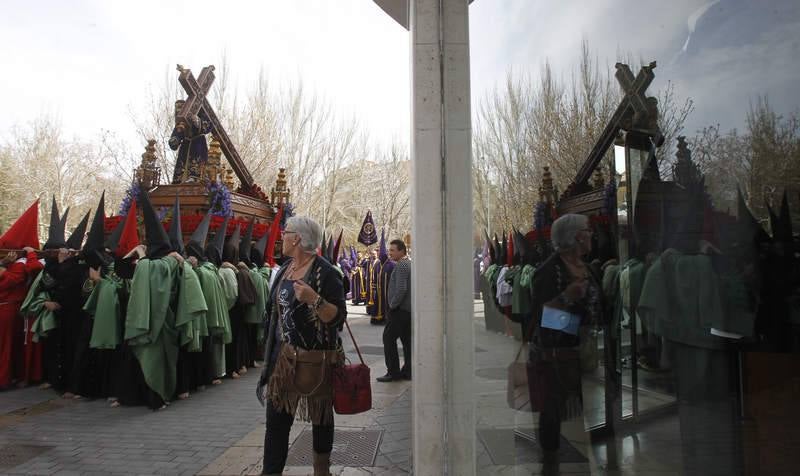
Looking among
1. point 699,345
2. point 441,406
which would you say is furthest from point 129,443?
point 699,345

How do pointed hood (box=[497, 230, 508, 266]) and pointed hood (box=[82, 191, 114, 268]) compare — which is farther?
pointed hood (box=[82, 191, 114, 268])

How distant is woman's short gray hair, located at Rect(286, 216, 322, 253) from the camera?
11.4 feet

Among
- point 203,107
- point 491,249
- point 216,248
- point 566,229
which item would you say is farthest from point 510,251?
point 203,107

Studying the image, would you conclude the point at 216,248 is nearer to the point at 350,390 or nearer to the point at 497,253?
the point at 350,390

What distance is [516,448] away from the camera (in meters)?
2.74

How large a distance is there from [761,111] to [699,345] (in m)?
0.96

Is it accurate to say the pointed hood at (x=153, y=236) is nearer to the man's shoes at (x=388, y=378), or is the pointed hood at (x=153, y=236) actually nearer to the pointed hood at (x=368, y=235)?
the man's shoes at (x=388, y=378)

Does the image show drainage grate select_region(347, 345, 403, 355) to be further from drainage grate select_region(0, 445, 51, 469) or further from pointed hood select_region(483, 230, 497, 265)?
pointed hood select_region(483, 230, 497, 265)

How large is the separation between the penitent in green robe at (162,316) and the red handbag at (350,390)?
11.5 feet

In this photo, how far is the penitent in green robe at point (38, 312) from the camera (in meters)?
6.71

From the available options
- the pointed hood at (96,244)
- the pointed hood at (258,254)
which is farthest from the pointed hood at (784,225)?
the pointed hood at (258,254)

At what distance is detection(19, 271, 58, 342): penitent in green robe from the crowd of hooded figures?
15 mm

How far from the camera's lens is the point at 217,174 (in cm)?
936

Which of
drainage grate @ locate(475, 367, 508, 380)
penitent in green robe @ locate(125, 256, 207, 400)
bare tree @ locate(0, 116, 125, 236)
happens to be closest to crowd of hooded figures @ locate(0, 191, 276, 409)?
penitent in green robe @ locate(125, 256, 207, 400)
